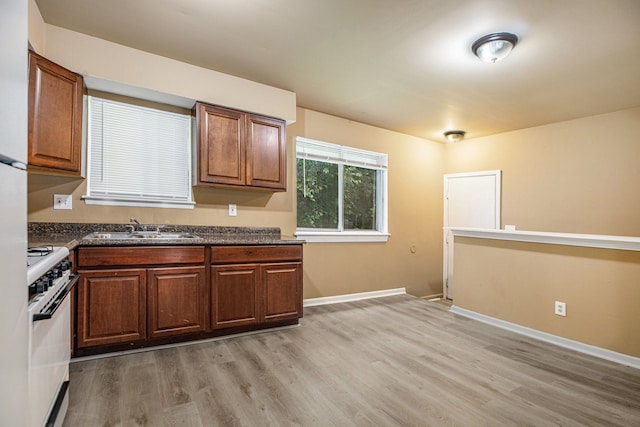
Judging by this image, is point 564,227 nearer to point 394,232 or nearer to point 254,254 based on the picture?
point 394,232

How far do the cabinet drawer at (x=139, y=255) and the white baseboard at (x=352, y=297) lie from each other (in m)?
1.75

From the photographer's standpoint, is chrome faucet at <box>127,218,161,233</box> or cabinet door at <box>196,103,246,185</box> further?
cabinet door at <box>196,103,246,185</box>

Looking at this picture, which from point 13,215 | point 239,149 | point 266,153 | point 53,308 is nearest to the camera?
point 13,215

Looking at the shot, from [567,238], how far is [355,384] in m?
2.30

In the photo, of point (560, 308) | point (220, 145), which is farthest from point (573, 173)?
point (220, 145)

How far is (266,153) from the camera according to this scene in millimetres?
3369

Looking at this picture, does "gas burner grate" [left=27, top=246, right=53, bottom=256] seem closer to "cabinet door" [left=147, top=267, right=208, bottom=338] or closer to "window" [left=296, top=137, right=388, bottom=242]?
"cabinet door" [left=147, top=267, right=208, bottom=338]

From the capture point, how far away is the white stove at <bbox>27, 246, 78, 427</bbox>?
1.04 metres

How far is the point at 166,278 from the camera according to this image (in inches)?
101

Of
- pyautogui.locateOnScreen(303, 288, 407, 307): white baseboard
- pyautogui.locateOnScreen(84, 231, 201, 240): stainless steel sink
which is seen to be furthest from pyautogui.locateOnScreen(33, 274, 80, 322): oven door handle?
pyautogui.locateOnScreen(303, 288, 407, 307): white baseboard

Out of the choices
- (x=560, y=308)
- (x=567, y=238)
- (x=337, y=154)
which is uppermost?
(x=337, y=154)

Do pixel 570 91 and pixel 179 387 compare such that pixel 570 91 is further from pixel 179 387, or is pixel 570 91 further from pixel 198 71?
pixel 179 387

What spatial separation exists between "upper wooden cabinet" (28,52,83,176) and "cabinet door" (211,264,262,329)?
136cm

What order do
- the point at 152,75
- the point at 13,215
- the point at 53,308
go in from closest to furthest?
the point at 13,215, the point at 53,308, the point at 152,75
